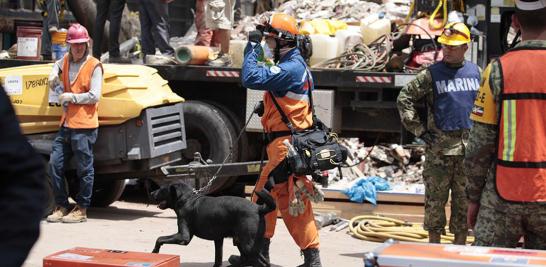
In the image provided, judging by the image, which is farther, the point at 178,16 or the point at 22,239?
the point at 178,16

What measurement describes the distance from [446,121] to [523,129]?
10.3 ft

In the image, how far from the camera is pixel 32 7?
1945cm

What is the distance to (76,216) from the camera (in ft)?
32.0

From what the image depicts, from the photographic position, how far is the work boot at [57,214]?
9.76 metres

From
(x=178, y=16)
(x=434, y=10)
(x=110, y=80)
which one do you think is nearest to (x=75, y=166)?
(x=110, y=80)

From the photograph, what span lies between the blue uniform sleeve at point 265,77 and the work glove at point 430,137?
1.25m

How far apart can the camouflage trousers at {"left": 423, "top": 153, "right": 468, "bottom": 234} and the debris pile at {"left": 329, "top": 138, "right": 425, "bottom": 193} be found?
3080 mm

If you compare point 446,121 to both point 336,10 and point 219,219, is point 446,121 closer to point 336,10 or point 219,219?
point 219,219

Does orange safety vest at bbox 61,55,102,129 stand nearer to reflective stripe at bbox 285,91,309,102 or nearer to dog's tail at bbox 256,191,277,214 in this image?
reflective stripe at bbox 285,91,309,102

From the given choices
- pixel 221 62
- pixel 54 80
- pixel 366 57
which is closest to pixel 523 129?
pixel 54 80

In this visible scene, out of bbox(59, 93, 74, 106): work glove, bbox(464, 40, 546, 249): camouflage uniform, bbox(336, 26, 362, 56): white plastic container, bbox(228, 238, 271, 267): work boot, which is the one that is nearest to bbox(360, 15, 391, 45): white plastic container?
bbox(336, 26, 362, 56): white plastic container

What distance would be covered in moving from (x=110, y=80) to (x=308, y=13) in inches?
165

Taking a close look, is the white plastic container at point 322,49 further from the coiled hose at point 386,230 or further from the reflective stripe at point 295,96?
the reflective stripe at point 295,96

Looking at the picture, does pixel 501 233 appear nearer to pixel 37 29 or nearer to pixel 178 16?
pixel 37 29
